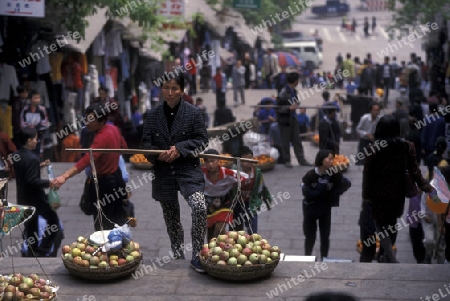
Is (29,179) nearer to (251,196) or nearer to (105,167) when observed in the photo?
(105,167)

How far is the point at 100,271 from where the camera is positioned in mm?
7141

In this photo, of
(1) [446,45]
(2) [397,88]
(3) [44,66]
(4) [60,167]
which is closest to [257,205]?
(4) [60,167]

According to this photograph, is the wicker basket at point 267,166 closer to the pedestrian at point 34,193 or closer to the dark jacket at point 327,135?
the dark jacket at point 327,135

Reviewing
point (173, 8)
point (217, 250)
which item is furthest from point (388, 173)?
point (173, 8)

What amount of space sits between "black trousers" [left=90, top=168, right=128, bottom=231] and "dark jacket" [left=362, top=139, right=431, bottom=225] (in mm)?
2615

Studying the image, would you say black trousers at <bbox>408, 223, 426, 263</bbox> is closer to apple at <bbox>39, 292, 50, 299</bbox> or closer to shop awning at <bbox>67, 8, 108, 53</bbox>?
apple at <bbox>39, 292, 50, 299</bbox>

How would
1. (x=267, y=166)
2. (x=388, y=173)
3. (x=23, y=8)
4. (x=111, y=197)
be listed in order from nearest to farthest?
(x=388, y=173) → (x=111, y=197) → (x=23, y=8) → (x=267, y=166)

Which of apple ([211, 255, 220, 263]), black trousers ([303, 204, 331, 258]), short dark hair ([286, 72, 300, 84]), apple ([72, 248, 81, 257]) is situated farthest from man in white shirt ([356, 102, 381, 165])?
apple ([72, 248, 81, 257])

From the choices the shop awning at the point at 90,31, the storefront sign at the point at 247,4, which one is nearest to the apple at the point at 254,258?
the shop awning at the point at 90,31

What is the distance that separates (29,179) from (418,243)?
4724 mm

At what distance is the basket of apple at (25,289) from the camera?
6594mm

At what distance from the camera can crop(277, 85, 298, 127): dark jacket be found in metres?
15.0

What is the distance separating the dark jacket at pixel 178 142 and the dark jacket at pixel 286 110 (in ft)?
24.9

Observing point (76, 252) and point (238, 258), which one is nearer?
point (238, 258)
